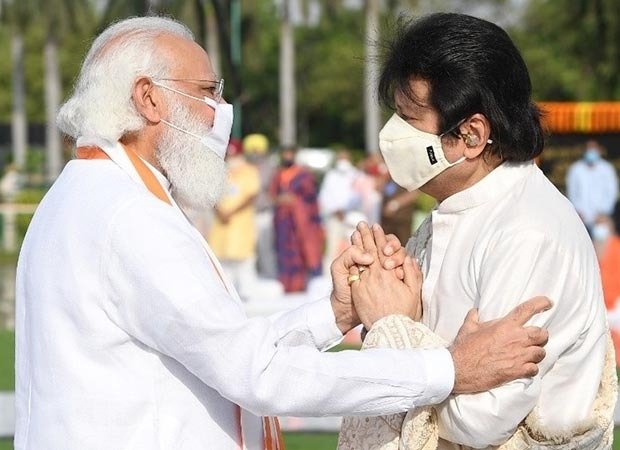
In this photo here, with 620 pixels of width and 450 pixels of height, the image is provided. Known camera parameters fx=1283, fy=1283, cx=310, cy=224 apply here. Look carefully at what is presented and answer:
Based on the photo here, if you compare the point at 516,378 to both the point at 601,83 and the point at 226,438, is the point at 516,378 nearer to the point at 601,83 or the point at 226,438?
the point at 226,438

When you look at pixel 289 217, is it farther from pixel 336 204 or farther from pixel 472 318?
pixel 472 318

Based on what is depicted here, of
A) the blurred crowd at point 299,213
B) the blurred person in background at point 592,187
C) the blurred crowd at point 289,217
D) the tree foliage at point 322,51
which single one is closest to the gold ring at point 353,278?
the blurred crowd at point 299,213

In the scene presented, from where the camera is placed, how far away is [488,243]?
10.8 feet

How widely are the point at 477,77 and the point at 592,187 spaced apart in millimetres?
14799

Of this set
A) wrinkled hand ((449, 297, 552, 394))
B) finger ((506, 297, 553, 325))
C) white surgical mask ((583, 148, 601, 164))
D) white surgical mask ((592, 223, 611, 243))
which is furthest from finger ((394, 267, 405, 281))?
white surgical mask ((583, 148, 601, 164))

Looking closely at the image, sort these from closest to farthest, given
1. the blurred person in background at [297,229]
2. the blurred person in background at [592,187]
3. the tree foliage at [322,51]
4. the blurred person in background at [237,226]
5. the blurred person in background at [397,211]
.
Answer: the blurred person in background at [237,226]
the blurred person in background at [397,211]
the blurred person in background at [297,229]
the blurred person in background at [592,187]
the tree foliage at [322,51]

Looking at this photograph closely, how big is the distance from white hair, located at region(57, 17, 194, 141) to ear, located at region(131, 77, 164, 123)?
14 mm

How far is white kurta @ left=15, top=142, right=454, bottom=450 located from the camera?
3.19 m

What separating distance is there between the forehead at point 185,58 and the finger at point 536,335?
3.81 ft

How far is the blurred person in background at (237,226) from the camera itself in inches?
545

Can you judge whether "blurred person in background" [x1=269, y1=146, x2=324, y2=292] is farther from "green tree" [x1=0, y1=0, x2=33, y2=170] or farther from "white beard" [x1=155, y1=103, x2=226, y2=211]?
"green tree" [x1=0, y1=0, x2=33, y2=170]

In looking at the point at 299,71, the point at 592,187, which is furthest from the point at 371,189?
the point at 299,71

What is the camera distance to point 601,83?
32219 millimetres

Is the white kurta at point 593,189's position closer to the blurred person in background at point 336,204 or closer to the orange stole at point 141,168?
the blurred person in background at point 336,204
